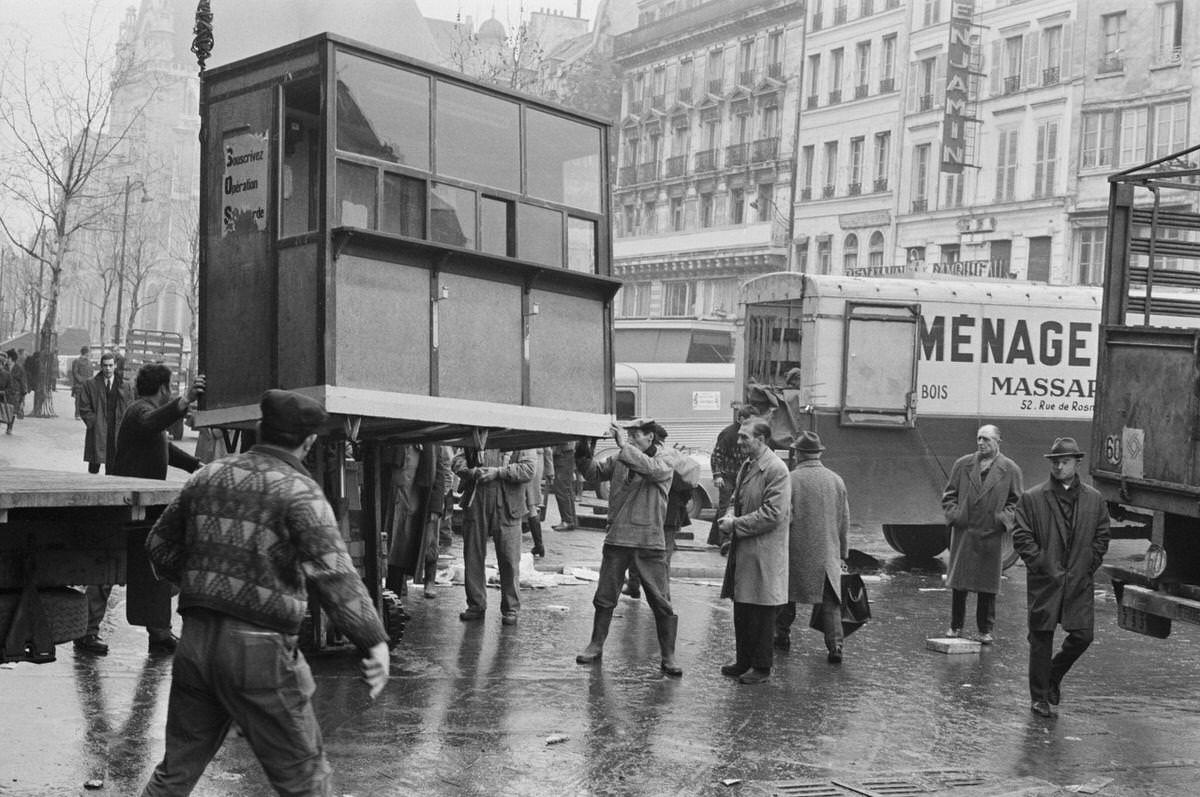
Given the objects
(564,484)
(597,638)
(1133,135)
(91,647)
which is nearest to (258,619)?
(91,647)

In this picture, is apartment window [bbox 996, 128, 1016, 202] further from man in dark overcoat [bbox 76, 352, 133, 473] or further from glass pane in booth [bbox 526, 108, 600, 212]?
glass pane in booth [bbox 526, 108, 600, 212]

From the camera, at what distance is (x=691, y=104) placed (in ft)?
237

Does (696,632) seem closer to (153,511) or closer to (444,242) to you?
(444,242)

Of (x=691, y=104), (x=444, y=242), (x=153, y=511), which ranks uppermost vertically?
(x=691, y=104)

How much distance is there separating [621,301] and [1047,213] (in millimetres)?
29881

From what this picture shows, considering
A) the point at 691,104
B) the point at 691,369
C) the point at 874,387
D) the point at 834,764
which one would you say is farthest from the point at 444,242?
the point at 691,104

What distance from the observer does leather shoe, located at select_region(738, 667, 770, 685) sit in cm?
1073

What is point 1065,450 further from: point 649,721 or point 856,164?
point 856,164

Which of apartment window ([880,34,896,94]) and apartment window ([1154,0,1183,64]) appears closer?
apartment window ([1154,0,1183,64])

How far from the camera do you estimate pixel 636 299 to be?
74.1 m

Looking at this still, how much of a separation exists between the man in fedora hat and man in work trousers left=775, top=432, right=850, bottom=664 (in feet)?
6.39

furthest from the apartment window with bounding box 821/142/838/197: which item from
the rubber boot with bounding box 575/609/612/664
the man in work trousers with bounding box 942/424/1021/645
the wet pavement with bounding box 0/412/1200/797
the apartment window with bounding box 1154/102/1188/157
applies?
the rubber boot with bounding box 575/609/612/664

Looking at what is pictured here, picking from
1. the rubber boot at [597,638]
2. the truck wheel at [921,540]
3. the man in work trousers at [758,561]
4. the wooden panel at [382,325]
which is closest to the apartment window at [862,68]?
the truck wheel at [921,540]

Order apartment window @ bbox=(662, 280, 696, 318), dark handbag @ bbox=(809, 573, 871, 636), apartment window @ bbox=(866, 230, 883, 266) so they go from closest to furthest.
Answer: dark handbag @ bbox=(809, 573, 871, 636) < apartment window @ bbox=(866, 230, 883, 266) < apartment window @ bbox=(662, 280, 696, 318)
